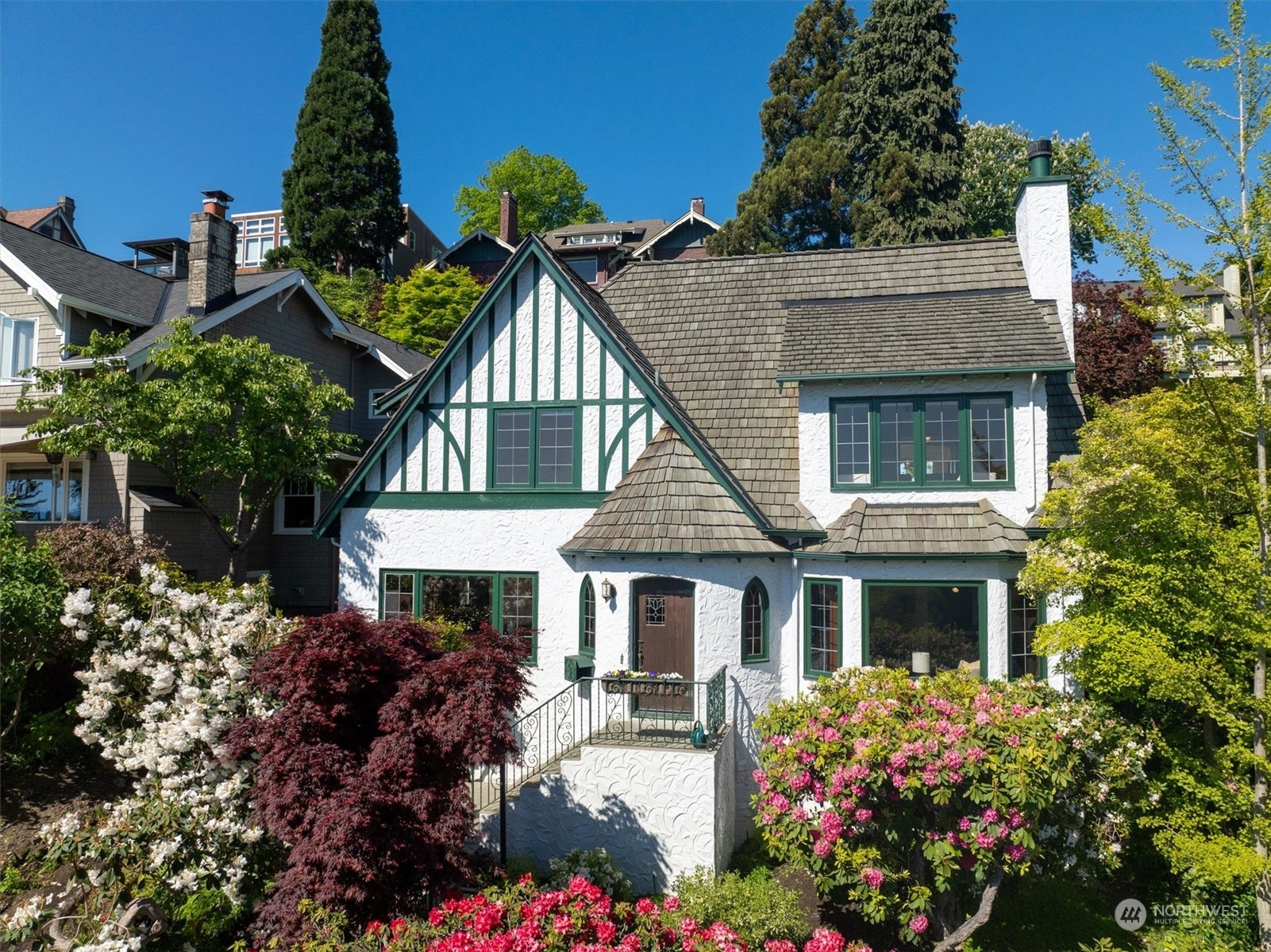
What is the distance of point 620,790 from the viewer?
37.4 ft

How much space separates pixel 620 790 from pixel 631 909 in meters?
3.38

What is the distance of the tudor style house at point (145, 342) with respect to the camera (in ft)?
59.2

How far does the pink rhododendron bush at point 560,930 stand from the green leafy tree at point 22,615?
6.95 m

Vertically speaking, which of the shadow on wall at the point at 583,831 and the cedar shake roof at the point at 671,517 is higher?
the cedar shake roof at the point at 671,517

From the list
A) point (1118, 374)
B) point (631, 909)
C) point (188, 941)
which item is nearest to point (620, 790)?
point (631, 909)

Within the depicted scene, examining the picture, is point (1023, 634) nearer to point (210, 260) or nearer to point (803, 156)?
point (210, 260)

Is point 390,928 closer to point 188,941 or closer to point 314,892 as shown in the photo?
point 314,892

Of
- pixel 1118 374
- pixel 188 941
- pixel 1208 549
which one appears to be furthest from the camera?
pixel 1118 374

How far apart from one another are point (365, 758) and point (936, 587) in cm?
932

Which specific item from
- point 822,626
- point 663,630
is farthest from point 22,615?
point 822,626

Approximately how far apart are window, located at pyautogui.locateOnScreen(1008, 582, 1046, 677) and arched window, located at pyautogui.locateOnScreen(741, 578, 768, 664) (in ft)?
13.2

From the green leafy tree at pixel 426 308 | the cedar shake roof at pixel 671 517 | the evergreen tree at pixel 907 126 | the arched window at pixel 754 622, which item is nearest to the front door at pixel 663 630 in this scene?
the cedar shake roof at pixel 671 517

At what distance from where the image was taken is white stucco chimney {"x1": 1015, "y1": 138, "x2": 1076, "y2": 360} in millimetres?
15289

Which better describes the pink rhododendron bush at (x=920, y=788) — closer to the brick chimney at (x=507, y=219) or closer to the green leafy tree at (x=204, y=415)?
the green leafy tree at (x=204, y=415)
